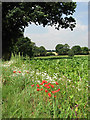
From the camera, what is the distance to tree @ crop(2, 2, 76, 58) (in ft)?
45.5

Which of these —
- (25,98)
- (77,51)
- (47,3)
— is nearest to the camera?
(25,98)

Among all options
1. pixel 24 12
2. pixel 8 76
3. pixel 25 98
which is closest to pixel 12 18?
pixel 24 12

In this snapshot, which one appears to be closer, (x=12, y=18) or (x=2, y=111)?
(x=2, y=111)

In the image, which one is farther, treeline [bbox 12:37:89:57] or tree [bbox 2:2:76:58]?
treeline [bbox 12:37:89:57]

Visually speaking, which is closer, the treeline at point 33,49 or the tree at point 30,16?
the tree at point 30,16

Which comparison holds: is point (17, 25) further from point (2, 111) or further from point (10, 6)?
point (2, 111)

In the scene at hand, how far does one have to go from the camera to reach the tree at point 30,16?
1387 cm

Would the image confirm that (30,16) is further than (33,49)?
No

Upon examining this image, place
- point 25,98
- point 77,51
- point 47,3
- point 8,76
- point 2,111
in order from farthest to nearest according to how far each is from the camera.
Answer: point 77,51 → point 47,3 → point 8,76 → point 25,98 → point 2,111

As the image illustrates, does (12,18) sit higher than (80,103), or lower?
higher

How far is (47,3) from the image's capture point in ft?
50.7

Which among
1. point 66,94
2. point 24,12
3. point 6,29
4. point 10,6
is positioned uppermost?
point 10,6

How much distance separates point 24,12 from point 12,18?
3.80 feet

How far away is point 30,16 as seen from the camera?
1462 cm
